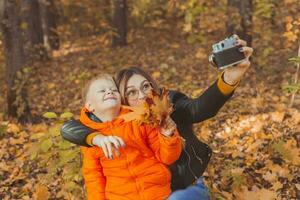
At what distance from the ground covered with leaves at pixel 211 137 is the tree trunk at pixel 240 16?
0.79 m

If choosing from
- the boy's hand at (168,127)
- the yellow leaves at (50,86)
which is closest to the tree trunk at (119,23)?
the yellow leaves at (50,86)

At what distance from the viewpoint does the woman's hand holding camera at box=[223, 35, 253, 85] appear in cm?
269

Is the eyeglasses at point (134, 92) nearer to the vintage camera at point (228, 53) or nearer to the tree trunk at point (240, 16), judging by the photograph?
the vintage camera at point (228, 53)

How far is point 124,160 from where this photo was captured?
291cm

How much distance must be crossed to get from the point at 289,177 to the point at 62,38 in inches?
565

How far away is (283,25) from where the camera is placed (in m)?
13.7

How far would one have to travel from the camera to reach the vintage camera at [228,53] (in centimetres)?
267

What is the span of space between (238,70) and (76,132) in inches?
44.3

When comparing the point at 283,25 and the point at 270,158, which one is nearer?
the point at 270,158

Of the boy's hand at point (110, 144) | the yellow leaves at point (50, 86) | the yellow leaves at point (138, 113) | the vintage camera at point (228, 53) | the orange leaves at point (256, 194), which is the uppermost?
the vintage camera at point (228, 53)

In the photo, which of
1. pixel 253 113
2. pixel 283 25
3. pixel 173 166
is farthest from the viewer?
pixel 283 25

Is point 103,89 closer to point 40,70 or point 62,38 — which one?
point 40,70

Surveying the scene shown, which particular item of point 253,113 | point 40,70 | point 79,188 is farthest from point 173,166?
point 40,70

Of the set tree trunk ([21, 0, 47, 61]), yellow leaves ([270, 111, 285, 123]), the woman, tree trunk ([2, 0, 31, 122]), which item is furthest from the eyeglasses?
tree trunk ([21, 0, 47, 61])
